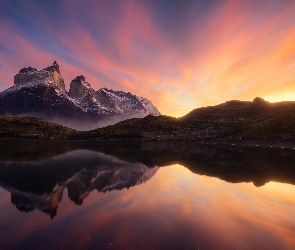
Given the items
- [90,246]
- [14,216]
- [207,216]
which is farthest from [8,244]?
[207,216]

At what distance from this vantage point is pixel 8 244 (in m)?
13.3

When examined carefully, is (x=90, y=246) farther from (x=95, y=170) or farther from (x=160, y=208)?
(x=95, y=170)

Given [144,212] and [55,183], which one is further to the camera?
[55,183]

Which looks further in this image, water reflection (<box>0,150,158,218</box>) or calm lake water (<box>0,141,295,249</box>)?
water reflection (<box>0,150,158,218</box>)

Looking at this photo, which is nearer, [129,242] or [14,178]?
[129,242]

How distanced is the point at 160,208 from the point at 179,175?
691 inches

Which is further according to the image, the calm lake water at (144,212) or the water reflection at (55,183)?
the water reflection at (55,183)

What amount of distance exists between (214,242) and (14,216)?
14.1 meters

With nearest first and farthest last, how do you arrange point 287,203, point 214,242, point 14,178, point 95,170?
1. point 214,242
2. point 287,203
3. point 14,178
4. point 95,170

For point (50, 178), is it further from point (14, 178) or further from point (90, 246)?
point (90, 246)

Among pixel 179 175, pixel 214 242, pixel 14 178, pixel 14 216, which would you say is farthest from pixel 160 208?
pixel 14 178

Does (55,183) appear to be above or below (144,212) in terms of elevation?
above

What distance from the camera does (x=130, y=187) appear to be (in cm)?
2964

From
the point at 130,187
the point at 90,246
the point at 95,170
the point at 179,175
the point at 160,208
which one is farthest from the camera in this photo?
the point at 95,170
